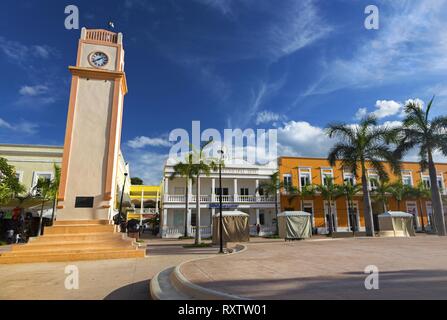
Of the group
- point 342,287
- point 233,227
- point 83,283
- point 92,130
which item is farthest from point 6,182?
point 342,287

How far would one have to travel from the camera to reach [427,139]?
21297 mm

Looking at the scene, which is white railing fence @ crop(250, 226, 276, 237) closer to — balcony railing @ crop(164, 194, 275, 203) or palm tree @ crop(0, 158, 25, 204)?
balcony railing @ crop(164, 194, 275, 203)

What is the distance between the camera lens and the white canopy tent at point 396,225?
22.3m

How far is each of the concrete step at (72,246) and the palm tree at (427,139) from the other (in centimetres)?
2116

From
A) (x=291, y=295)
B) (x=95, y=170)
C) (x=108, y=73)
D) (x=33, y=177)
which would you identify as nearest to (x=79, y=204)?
(x=95, y=170)

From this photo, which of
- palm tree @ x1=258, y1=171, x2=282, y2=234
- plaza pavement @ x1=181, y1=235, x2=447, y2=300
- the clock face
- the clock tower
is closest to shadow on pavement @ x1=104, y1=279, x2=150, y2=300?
plaza pavement @ x1=181, y1=235, x2=447, y2=300

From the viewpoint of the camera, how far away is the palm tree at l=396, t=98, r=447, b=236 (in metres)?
20.7

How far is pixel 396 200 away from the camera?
37688mm

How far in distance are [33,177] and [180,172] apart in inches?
554

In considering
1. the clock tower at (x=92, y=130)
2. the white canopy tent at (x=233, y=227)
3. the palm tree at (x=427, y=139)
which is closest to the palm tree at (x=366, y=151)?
the palm tree at (x=427, y=139)

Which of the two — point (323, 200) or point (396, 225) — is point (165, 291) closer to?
point (396, 225)

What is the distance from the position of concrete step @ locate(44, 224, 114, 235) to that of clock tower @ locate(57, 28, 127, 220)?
1.70 feet

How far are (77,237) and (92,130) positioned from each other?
5499 millimetres

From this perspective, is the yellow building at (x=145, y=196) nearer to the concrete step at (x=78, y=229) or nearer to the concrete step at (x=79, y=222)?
the concrete step at (x=79, y=222)
